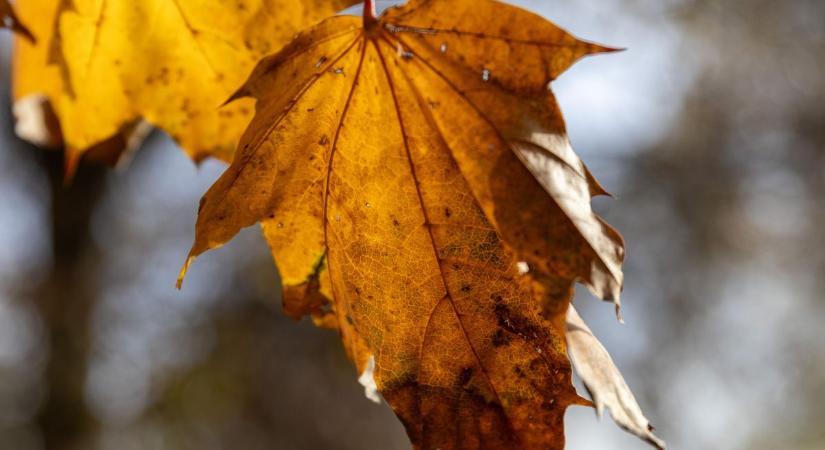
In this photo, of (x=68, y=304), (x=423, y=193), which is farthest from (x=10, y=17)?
(x=68, y=304)

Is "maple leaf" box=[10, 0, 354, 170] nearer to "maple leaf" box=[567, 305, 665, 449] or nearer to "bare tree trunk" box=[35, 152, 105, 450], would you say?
"maple leaf" box=[567, 305, 665, 449]

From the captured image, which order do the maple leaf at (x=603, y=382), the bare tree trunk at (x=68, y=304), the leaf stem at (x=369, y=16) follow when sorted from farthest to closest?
the bare tree trunk at (x=68, y=304) < the leaf stem at (x=369, y=16) < the maple leaf at (x=603, y=382)

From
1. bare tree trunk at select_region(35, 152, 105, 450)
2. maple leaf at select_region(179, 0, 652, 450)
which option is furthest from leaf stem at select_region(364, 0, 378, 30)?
bare tree trunk at select_region(35, 152, 105, 450)

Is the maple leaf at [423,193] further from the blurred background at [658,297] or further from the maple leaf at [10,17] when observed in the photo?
the blurred background at [658,297]

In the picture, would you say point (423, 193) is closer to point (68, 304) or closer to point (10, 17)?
point (10, 17)

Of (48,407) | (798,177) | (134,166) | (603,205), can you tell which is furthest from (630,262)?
(48,407)

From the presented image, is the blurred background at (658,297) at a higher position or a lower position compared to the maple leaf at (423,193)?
lower

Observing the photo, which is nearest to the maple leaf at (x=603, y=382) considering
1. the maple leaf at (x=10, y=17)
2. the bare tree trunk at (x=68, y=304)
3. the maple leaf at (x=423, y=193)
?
the maple leaf at (x=423, y=193)
